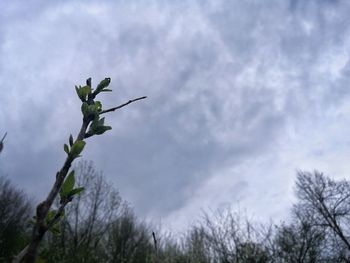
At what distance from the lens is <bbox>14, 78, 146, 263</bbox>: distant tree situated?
33.9 inches

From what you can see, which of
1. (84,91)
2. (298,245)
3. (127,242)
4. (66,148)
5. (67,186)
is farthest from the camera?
(127,242)

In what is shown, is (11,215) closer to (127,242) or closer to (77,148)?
(127,242)

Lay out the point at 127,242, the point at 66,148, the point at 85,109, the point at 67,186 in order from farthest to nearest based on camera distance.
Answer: the point at 127,242
the point at 85,109
the point at 66,148
the point at 67,186

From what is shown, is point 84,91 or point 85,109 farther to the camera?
point 84,91

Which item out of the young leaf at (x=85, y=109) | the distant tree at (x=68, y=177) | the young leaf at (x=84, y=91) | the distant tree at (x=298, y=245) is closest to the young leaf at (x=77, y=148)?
the distant tree at (x=68, y=177)

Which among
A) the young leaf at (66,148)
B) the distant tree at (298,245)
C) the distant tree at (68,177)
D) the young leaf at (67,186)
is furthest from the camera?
the distant tree at (298,245)

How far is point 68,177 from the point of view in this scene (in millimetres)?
1124

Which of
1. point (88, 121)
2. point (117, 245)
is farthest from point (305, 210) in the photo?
point (88, 121)

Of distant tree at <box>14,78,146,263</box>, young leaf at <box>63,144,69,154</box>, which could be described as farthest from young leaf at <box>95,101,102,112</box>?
young leaf at <box>63,144,69,154</box>

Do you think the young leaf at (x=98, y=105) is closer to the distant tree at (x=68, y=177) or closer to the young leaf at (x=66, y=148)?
the distant tree at (x=68, y=177)

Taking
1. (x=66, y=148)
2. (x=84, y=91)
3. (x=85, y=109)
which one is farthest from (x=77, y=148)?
(x=84, y=91)

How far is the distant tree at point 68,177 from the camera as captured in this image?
86cm

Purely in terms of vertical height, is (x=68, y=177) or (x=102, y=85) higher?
(x=102, y=85)

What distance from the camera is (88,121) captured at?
134 cm
